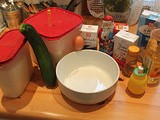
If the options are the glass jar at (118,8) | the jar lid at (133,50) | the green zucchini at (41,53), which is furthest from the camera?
the glass jar at (118,8)

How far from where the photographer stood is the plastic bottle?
0.64 meters

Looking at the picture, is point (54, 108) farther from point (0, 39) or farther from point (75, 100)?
point (0, 39)

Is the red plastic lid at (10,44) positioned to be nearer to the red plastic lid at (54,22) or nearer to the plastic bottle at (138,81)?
the red plastic lid at (54,22)

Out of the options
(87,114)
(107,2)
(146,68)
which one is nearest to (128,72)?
(146,68)

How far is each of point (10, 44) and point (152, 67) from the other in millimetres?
451

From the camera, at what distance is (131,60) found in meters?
0.71

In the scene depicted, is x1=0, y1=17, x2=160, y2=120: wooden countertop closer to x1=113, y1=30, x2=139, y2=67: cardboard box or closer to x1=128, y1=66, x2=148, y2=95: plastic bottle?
x1=128, y1=66, x2=148, y2=95: plastic bottle

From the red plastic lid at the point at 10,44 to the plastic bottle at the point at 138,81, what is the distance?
0.36m

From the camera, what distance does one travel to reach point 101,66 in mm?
765

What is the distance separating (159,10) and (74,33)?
42cm

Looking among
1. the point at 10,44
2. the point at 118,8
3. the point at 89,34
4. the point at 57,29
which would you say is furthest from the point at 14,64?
the point at 118,8

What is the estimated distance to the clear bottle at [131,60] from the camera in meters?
0.69

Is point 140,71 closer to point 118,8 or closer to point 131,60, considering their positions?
point 131,60

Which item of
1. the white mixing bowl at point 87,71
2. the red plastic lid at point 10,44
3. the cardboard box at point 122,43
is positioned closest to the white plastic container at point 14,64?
the red plastic lid at point 10,44
